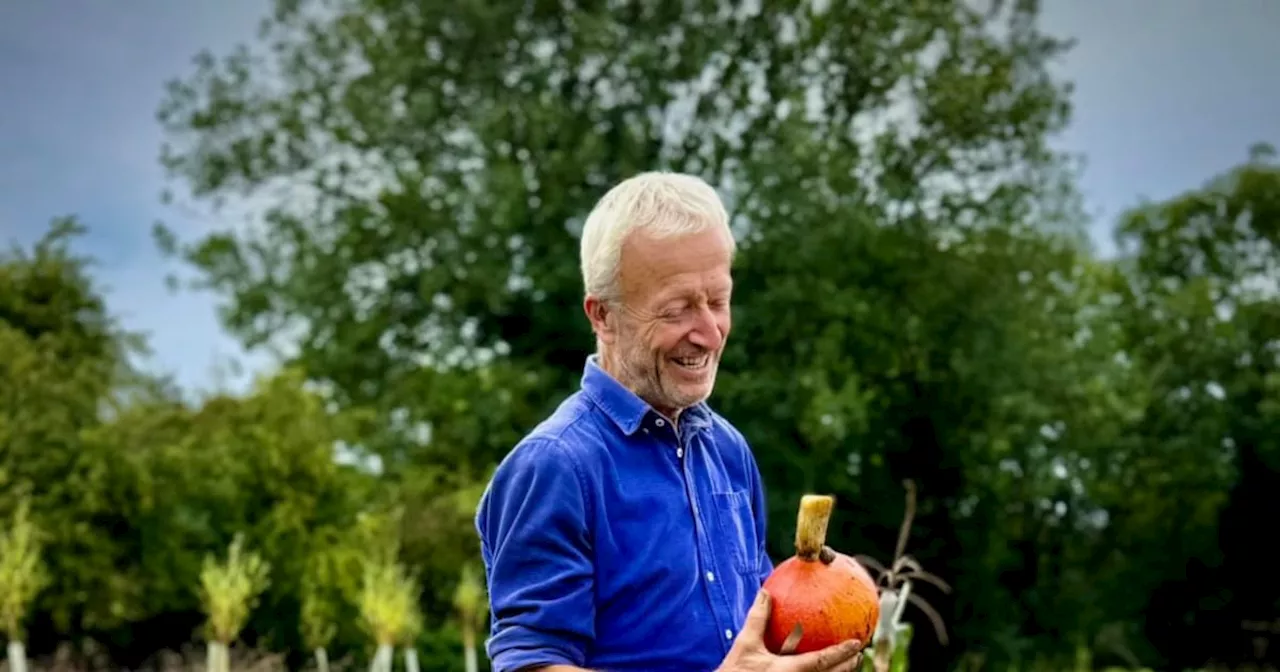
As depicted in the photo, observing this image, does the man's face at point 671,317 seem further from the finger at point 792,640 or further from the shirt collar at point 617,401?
the finger at point 792,640

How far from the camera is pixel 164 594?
17125 millimetres

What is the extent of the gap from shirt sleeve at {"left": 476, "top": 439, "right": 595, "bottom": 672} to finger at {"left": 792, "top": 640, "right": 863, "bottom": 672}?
32 centimetres

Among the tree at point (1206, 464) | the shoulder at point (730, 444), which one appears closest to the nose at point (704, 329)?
the shoulder at point (730, 444)

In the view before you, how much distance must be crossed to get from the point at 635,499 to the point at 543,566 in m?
0.19

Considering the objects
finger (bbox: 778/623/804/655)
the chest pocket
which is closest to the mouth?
the chest pocket

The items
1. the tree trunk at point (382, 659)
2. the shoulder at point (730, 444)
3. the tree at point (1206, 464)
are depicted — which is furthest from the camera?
the tree at point (1206, 464)

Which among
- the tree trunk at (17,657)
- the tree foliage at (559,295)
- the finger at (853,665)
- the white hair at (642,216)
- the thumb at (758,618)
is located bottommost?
the finger at (853,665)

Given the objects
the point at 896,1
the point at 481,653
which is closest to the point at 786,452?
the point at 481,653

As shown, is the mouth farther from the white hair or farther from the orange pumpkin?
the orange pumpkin

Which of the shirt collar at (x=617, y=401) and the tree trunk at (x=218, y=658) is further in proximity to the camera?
the tree trunk at (x=218, y=658)

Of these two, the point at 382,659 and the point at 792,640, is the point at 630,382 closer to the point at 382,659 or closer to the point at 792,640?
the point at 792,640

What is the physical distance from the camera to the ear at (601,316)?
2566 millimetres

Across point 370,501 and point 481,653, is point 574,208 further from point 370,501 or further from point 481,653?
point 481,653

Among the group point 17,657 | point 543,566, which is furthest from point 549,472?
point 17,657
